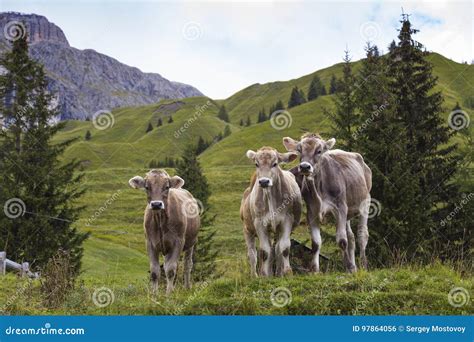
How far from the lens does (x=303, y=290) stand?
1030 centimetres

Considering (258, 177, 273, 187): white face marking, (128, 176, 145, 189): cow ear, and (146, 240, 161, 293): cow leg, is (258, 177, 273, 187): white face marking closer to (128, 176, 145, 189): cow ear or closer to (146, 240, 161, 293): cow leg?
(128, 176, 145, 189): cow ear

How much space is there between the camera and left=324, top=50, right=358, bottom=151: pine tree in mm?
30473

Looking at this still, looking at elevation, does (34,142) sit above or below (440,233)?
above

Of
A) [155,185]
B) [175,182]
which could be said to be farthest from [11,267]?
[155,185]

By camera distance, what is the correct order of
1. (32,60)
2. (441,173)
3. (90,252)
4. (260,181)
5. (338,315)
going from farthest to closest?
(90,252), (32,60), (441,173), (260,181), (338,315)

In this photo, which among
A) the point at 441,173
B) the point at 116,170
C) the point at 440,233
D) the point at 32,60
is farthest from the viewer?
the point at 116,170

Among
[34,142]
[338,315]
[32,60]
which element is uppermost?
[32,60]

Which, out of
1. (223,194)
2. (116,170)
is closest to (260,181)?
(223,194)

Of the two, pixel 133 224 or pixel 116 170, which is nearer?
pixel 133 224

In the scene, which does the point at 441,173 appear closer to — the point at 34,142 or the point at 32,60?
the point at 34,142

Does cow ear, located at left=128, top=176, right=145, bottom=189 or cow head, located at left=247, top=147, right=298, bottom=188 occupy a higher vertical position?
cow head, located at left=247, top=147, right=298, bottom=188

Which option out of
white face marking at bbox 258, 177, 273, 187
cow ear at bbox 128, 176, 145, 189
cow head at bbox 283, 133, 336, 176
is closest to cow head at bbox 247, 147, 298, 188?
white face marking at bbox 258, 177, 273, 187

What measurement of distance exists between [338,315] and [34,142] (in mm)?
25668

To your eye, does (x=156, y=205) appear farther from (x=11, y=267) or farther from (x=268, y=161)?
(x=11, y=267)
